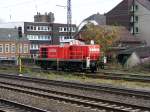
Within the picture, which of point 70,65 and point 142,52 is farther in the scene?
point 142,52

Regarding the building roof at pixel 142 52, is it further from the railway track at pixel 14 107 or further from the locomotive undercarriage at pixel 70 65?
the railway track at pixel 14 107

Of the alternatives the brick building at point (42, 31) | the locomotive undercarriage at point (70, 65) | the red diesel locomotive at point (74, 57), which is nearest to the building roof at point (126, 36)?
the brick building at point (42, 31)

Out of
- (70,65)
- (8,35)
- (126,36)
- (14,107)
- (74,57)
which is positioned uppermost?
(8,35)

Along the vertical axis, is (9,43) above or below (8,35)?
below

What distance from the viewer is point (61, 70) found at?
39.6 meters

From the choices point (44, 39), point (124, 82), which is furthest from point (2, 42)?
point (124, 82)

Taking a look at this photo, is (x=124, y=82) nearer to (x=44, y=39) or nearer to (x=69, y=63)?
(x=69, y=63)

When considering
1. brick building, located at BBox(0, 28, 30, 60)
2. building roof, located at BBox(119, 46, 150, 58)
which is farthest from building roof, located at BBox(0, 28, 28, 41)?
building roof, located at BBox(119, 46, 150, 58)

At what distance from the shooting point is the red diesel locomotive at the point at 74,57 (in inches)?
1470

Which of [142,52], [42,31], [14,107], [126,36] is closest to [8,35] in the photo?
[42,31]

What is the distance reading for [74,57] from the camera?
38.4 metres

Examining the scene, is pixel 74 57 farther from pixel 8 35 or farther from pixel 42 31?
pixel 42 31

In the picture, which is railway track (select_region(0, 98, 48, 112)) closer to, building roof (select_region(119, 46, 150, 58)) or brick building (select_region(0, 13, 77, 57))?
building roof (select_region(119, 46, 150, 58))

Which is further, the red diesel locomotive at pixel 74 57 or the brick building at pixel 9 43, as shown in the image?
the brick building at pixel 9 43
